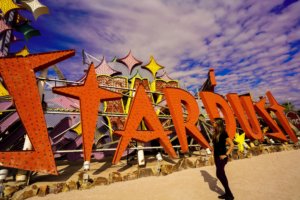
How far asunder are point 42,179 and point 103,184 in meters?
2.97

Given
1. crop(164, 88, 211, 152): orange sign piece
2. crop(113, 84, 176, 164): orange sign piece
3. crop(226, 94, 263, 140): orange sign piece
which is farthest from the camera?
crop(226, 94, 263, 140): orange sign piece

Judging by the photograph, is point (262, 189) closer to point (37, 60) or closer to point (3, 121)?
point (37, 60)

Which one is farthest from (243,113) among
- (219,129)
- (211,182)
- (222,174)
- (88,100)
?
(88,100)

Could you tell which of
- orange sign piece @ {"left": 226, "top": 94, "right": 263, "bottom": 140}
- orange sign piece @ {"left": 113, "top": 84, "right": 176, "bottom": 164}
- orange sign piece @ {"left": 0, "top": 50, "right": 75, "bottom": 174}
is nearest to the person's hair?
orange sign piece @ {"left": 113, "top": 84, "right": 176, "bottom": 164}

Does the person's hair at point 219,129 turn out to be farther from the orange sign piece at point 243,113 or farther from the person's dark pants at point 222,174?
the orange sign piece at point 243,113

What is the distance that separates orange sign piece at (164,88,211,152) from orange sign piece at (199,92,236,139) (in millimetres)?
1138

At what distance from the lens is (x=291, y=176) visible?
7.44 m

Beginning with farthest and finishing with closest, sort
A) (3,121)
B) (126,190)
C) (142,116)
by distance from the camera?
(3,121)
(142,116)
(126,190)

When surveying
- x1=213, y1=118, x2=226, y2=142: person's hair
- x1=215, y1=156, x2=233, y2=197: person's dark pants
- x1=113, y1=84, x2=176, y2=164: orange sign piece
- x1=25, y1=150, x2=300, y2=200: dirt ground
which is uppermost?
x1=113, y1=84, x2=176, y2=164: orange sign piece

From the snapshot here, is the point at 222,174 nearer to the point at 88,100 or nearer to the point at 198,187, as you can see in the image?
the point at 198,187

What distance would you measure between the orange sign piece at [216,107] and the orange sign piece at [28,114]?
8.74m

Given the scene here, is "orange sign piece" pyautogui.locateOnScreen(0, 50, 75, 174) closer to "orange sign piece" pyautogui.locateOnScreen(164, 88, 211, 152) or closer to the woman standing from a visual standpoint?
the woman standing

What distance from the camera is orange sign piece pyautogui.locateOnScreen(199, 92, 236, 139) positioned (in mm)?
12562

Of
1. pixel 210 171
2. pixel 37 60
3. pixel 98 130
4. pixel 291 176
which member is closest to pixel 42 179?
pixel 37 60
